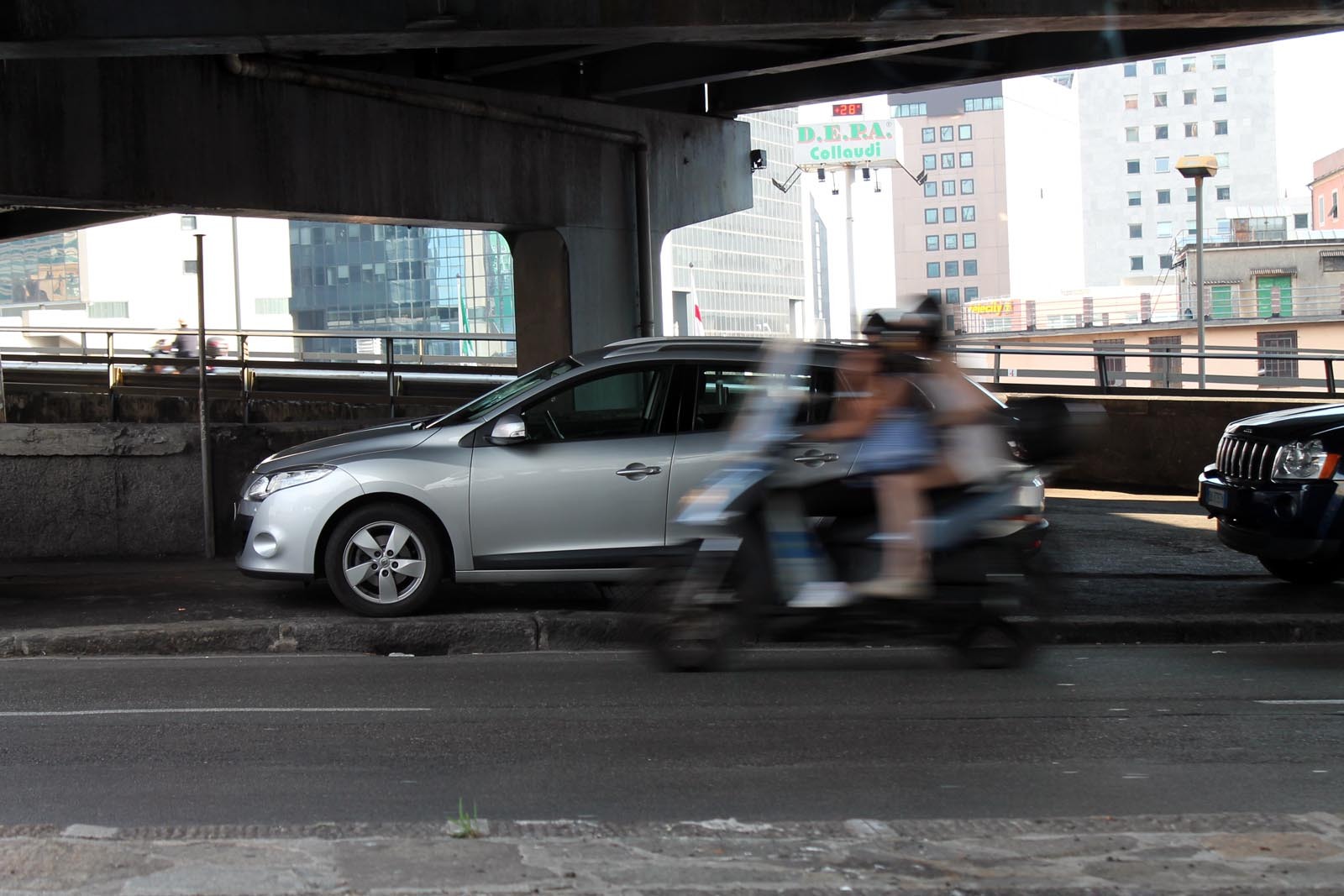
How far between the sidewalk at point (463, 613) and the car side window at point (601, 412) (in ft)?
3.83

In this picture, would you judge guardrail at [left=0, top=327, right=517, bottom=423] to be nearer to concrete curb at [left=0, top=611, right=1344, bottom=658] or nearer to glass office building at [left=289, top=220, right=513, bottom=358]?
concrete curb at [left=0, top=611, right=1344, bottom=658]

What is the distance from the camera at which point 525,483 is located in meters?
9.09

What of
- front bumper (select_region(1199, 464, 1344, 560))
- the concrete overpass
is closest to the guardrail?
the concrete overpass

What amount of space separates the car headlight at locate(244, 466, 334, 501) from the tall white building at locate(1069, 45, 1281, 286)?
413 feet

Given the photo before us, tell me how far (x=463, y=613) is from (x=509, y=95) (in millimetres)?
6702

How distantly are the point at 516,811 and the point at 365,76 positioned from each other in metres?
9.51

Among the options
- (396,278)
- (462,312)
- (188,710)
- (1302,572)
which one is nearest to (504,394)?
(188,710)

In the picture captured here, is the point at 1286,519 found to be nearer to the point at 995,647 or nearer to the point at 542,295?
the point at 995,647

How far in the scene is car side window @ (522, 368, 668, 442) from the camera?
9.23 meters

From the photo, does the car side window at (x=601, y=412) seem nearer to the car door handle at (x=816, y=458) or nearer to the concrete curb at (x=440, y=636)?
the concrete curb at (x=440, y=636)

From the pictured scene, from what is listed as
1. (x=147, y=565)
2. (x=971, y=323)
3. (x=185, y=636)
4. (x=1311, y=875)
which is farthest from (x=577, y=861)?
(x=971, y=323)

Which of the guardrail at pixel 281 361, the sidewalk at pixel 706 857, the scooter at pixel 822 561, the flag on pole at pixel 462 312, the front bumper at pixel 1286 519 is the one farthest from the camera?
the flag on pole at pixel 462 312

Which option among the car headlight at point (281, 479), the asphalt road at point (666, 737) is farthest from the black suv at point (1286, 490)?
the car headlight at point (281, 479)

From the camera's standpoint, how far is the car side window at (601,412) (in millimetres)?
9227
